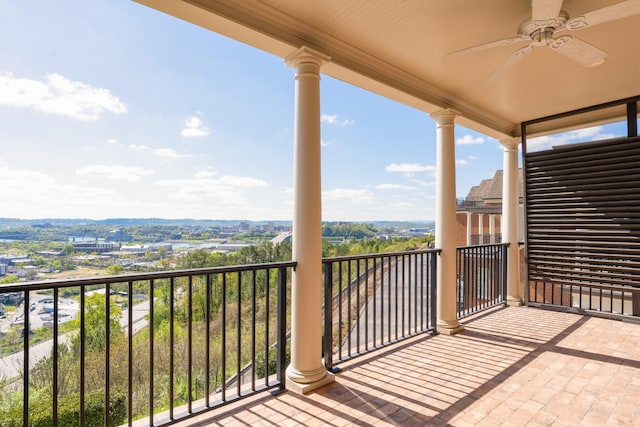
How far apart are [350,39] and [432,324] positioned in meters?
2.97

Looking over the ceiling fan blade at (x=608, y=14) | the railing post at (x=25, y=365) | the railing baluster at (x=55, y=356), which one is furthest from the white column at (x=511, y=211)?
the railing post at (x=25, y=365)

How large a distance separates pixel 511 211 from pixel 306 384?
412 cm

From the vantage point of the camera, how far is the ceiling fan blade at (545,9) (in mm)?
1863

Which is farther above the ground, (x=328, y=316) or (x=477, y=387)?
(x=328, y=316)

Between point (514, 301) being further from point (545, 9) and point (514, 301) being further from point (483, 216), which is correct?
point (483, 216)

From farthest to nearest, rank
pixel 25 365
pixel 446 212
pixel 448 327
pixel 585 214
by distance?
pixel 585 214, pixel 446 212, pixel 448 327, pixel 25 365

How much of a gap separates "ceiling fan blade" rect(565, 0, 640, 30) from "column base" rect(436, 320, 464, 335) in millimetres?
2837

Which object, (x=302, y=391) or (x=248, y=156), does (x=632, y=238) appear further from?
(x=248, y=156)

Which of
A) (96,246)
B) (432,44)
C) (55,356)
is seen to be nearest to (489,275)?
(432,44)

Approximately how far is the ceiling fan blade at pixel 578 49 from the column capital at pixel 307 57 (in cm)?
153

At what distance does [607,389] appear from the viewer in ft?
8.00

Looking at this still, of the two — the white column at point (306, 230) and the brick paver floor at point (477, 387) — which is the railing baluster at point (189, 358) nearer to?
the brick paver floor at point (477, 387)

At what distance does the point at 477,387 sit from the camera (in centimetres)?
248

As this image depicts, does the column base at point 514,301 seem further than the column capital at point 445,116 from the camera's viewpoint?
Yes
